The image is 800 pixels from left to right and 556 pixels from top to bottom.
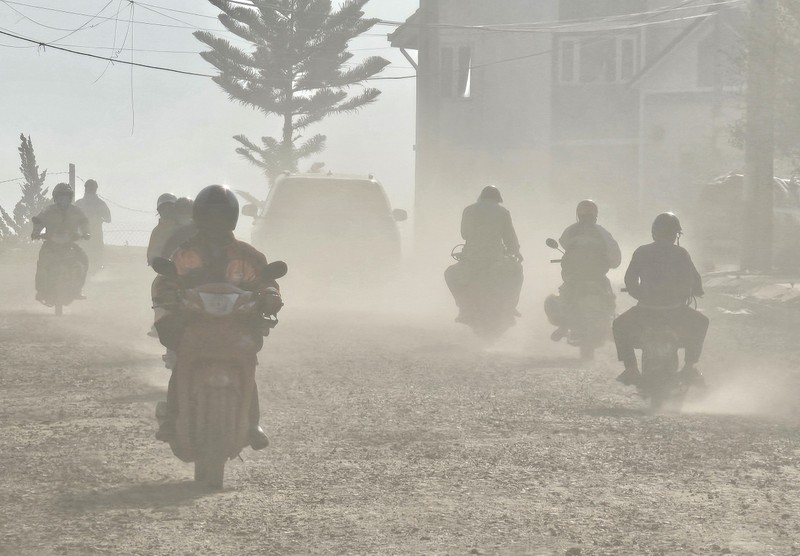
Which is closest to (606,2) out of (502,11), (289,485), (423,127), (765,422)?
(502,11)

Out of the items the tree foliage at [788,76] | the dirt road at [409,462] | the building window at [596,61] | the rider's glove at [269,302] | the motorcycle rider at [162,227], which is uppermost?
the building window at [596,61]

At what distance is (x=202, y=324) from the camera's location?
7.35 metres

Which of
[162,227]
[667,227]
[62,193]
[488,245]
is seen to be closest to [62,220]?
[62,193]

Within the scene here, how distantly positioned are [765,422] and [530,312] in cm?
1140

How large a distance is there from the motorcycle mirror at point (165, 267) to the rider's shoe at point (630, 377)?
5270 millimetres

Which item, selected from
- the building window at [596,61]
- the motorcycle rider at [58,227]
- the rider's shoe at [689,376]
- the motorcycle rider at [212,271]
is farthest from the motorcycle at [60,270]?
the building window at [596,61]

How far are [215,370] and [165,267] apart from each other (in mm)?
605

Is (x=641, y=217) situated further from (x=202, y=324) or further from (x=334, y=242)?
(x=202, y=324)

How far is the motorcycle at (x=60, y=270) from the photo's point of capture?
755 inches

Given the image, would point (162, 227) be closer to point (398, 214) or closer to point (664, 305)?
point (664, 305)

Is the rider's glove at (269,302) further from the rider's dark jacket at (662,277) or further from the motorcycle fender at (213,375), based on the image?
the rider's dark jacket at (662,277)

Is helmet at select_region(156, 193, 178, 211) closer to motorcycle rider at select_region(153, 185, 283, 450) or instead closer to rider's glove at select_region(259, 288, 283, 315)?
motorcycle rider at select_region(153, 185, 283, 450)

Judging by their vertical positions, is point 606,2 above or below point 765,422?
above

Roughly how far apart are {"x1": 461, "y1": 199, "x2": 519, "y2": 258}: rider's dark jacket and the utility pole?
8363mm
